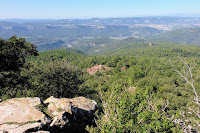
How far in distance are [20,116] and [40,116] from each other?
1382 mm

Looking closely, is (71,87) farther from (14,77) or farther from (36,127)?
(36,127)

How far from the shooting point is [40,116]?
9727mm

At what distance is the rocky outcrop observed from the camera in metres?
8.60

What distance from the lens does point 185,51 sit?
156m

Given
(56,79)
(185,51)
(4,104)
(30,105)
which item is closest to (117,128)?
(30,105)

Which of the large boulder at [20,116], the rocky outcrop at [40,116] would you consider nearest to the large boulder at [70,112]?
the rocky outcrop at [40,116]

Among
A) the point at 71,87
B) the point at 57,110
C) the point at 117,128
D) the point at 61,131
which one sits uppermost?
the point at 117,128

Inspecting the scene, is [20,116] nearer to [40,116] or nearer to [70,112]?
[40,116]

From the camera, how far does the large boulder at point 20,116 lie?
846 centimetres

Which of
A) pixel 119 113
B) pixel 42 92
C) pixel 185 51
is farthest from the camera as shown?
pixel 185 51

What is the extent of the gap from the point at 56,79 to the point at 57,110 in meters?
10.8

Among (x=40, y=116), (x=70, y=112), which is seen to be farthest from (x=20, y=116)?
(x=70, y=112)

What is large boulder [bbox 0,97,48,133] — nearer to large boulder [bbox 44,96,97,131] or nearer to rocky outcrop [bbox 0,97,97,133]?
rocky outcrop [bbox 0,97,97,133]

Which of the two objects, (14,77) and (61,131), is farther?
(14,77)
